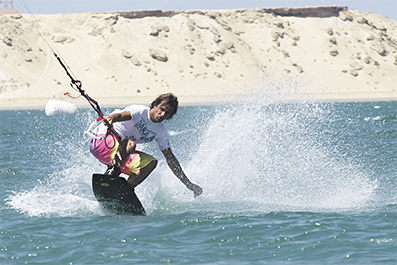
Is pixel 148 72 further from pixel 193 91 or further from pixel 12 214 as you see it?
pixel 12 214

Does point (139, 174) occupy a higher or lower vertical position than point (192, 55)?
higher

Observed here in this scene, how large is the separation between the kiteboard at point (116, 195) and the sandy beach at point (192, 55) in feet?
179

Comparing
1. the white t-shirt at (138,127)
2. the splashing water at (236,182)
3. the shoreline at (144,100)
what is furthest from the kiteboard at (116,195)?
the shoreline at (144,100)

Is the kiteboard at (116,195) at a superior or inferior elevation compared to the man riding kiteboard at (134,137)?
inferior

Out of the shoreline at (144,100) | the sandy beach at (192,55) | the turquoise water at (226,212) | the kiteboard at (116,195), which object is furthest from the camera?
the sandy beach at (192,55)

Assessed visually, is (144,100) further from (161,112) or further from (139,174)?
(161,112)

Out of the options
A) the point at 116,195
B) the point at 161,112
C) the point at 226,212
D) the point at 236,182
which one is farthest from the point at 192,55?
the point at 161,112

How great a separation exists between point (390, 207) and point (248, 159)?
2.95 metres

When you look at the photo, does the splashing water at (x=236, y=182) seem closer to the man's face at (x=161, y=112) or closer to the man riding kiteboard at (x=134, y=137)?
the man riding kiteboard at (x=134, y=137)

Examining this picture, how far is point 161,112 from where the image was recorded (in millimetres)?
7031

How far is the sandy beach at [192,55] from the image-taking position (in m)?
68.8

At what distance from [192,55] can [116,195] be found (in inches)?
2724

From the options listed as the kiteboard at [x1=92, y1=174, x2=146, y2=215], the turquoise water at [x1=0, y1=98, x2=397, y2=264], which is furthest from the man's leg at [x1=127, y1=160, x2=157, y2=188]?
the turquoise water at [x1=0, y1=98, x2=397, y2=264]

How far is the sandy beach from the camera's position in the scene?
68750 millimetres
